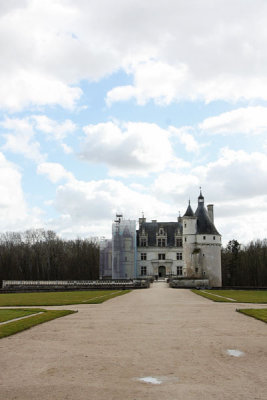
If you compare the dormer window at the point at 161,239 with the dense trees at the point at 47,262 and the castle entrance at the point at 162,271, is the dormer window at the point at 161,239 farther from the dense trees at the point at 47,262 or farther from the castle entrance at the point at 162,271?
the dense trees at the point at 47,262

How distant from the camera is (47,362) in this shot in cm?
852

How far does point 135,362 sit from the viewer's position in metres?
8.49

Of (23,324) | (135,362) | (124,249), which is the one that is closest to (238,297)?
(23,324)

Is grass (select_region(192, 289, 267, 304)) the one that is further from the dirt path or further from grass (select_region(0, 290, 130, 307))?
the dirt path

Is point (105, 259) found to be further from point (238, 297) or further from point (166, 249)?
point (238, 297)

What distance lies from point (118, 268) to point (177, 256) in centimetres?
1036

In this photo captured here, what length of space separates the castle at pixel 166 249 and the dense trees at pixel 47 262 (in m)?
8.10

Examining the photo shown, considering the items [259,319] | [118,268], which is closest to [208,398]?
[259,319]

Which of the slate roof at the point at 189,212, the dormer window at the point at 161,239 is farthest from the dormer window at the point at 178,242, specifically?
the slate roof at the point at 189,212

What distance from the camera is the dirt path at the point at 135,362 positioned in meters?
6.55

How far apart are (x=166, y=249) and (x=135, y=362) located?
6231 cm

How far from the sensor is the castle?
58250 millimetres

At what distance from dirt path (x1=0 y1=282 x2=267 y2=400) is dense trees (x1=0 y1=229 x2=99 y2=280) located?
60542 millimetres

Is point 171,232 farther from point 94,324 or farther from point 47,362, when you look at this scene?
point 47,362
